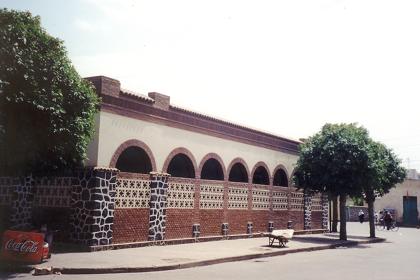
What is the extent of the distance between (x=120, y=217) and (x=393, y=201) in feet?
129

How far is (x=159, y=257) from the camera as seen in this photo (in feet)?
46.6

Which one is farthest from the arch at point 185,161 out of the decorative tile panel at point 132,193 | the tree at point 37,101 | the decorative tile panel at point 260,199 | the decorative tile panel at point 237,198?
the tree at point 37,101

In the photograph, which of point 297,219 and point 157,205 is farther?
point 297,219

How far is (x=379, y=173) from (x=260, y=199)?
257 inches

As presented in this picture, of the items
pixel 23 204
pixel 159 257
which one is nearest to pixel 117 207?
pixel 159 257

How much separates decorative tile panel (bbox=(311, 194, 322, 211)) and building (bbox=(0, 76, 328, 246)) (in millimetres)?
Answer: 4143

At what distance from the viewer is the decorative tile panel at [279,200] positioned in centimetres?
2594

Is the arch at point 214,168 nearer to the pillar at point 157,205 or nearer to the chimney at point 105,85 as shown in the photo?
the pillar at point 157,205

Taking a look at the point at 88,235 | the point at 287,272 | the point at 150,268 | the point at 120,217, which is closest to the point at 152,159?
the point at 120,217

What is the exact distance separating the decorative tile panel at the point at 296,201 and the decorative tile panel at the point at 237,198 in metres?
4.95

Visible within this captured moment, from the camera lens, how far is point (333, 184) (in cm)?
2372

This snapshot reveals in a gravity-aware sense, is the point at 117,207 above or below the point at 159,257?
above

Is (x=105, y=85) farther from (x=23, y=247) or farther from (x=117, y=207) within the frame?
(x=23, y=247)

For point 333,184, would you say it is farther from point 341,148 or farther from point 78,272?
point 78,272
